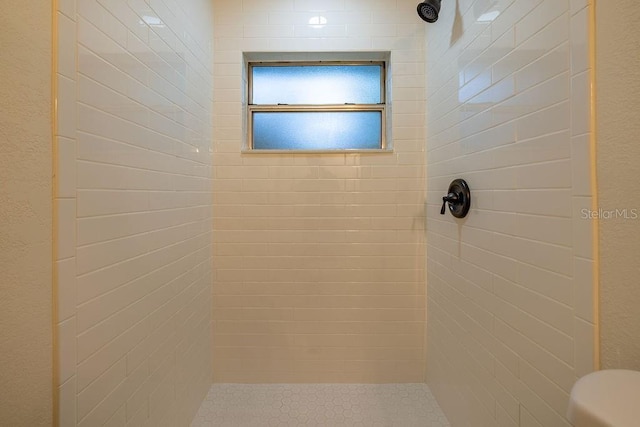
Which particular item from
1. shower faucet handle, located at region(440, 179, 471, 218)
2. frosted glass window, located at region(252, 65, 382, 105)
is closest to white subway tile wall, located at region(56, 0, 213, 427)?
frosted glass window, located at region(252, 65, 382, 105)

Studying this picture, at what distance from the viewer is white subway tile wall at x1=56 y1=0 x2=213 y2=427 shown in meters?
0.75

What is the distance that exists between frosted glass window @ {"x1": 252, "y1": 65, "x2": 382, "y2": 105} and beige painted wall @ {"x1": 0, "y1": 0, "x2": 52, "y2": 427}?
134 centimetres

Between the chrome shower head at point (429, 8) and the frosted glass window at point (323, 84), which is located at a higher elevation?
the chrome shower head at point (429, 8)

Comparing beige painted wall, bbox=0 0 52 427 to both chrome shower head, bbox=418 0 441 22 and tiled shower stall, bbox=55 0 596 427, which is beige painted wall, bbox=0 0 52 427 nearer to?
tiled shower stall, bbox=55 0 596 427

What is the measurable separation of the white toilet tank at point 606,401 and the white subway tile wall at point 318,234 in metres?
1.27

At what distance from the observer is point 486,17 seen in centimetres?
113

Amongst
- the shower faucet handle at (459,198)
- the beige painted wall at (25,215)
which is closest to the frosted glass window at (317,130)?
the shower faucet handle at (459,198)

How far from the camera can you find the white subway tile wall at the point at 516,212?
0.74 m

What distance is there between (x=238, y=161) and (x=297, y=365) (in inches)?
51.8

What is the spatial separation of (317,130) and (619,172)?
59.2 inches

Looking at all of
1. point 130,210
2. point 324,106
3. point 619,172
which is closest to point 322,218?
point 324,106

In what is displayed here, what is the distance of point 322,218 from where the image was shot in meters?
1.78

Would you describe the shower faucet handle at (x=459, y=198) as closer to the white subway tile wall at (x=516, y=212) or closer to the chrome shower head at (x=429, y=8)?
the white subway tile wall at (x=516, y=212)

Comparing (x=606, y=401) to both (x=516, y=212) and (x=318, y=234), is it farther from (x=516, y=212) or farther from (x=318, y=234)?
(x=318, y=234)
